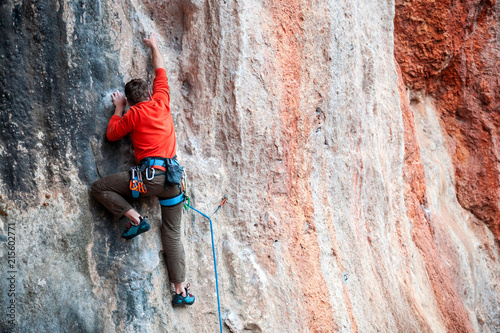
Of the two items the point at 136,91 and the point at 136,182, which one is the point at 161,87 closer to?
the point at 136,91

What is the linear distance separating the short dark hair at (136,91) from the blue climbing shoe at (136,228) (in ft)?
3.28

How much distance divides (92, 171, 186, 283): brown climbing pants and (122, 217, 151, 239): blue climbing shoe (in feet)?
0.43

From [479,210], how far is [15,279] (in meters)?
8.87

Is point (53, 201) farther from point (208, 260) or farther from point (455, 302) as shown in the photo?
point (455, 302)

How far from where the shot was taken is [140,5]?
4492 mm

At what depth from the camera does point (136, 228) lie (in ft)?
12.4

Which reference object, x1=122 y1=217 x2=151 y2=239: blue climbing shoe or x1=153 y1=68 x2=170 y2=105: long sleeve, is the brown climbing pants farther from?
x1=153 y1=68 x2=170 y2=105: long sleeve

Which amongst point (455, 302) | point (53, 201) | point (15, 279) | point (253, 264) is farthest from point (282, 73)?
point (455, 302)

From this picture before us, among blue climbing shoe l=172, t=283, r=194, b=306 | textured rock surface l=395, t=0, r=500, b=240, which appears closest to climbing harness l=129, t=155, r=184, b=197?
blue climbing shoe l=172, t=283, r=194, b=306

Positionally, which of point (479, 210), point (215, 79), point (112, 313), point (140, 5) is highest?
point (140, 5)

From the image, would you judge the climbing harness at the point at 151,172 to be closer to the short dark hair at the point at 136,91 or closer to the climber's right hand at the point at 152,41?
the short dark hair at the point at 136,91

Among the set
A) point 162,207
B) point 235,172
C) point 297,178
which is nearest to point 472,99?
point 297,178

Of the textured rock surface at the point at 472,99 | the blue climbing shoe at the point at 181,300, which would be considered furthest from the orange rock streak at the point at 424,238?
the blue climbing shoe at the point at 181,300

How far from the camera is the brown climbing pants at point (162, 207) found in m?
3.78
